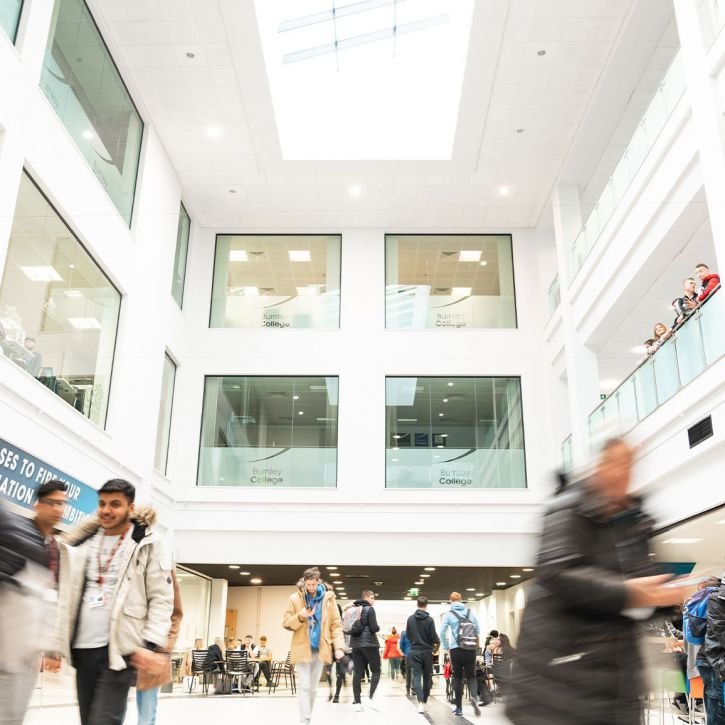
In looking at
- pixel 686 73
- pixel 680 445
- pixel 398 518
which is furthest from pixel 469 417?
pixel 686 73

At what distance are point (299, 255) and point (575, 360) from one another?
24.4 feet

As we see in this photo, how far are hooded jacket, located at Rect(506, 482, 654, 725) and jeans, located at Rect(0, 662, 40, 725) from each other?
5.87 feet

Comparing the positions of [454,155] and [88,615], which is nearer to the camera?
[88,615]

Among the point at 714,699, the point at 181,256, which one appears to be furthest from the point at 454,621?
the point at 181,256

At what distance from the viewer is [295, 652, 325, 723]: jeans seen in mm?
7750

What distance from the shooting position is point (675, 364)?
34.3 feet

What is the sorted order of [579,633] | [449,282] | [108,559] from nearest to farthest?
[579,633] → [108,559] → [449,282]

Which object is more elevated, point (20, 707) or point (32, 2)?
point (32, 2)

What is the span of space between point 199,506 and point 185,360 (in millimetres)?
3563

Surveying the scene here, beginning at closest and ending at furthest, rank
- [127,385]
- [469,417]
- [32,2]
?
[32,2]
[127,385]
[469,417]

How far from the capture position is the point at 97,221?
1268 centimetres

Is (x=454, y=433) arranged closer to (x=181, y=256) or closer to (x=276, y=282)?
(x=276, y=282)

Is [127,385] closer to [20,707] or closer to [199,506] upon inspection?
[199,506]

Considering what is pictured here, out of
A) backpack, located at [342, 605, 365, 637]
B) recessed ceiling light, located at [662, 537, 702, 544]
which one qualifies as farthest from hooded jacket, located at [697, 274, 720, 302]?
backpack, located at [342, 605, 365, 637]
